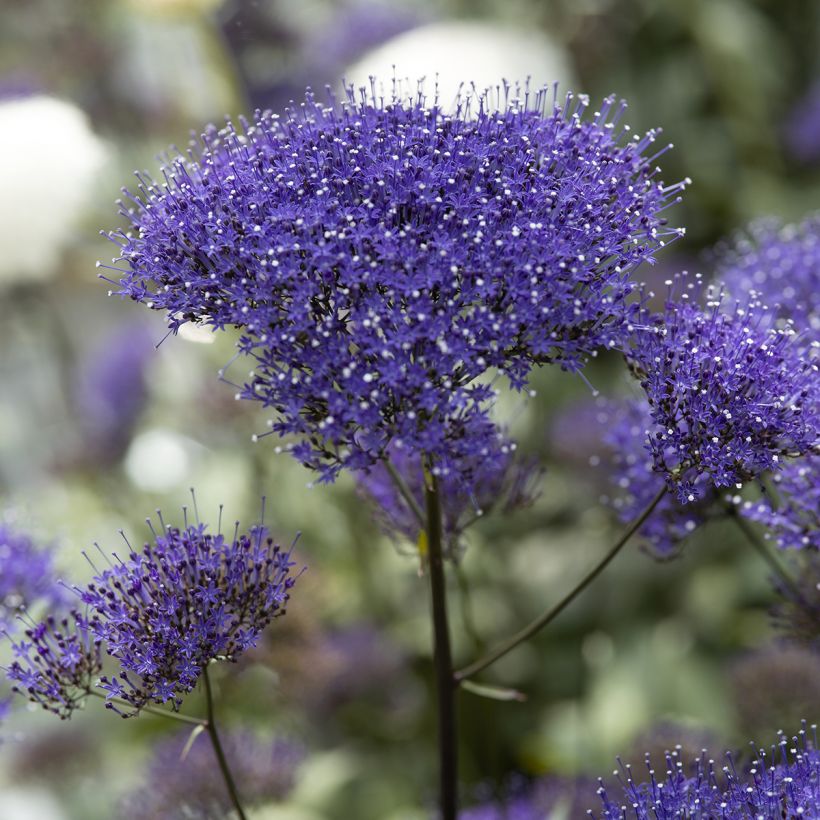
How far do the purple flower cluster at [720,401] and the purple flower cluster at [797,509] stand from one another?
5.3 inches

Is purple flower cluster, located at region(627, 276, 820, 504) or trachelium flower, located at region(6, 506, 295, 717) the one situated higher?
purple flower cluster, located at region(627, 276, 820, 504)

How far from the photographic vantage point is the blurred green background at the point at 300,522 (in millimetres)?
1571

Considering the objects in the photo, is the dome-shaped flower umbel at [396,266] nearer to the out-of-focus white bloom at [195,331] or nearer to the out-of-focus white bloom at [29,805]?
the out-of-focus white bloom at [195,331]

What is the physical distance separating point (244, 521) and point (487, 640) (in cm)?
49

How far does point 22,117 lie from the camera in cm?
180

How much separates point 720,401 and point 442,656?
0.35m

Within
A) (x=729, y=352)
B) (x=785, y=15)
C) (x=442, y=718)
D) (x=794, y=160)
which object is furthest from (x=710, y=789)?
(x=785, y=15)

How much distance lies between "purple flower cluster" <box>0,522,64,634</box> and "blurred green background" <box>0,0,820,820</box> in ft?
0.28

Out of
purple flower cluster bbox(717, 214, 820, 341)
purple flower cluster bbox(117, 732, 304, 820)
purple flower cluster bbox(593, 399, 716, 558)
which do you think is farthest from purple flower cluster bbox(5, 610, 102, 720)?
purple flower cluster bbox(717, 214, 820, 341)

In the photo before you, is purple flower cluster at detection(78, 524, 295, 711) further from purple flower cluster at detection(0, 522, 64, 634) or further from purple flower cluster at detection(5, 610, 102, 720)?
purple flower cluster at detection(0, 522, 64, 634)

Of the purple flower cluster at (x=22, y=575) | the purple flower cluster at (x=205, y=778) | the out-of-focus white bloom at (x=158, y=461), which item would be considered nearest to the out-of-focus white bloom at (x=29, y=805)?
the purple flower cluster at (x=205, y=778)

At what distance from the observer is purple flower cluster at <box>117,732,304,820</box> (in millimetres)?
1179

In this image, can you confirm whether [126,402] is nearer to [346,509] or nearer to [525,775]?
[346,509]

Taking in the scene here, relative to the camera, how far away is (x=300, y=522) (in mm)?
1917
